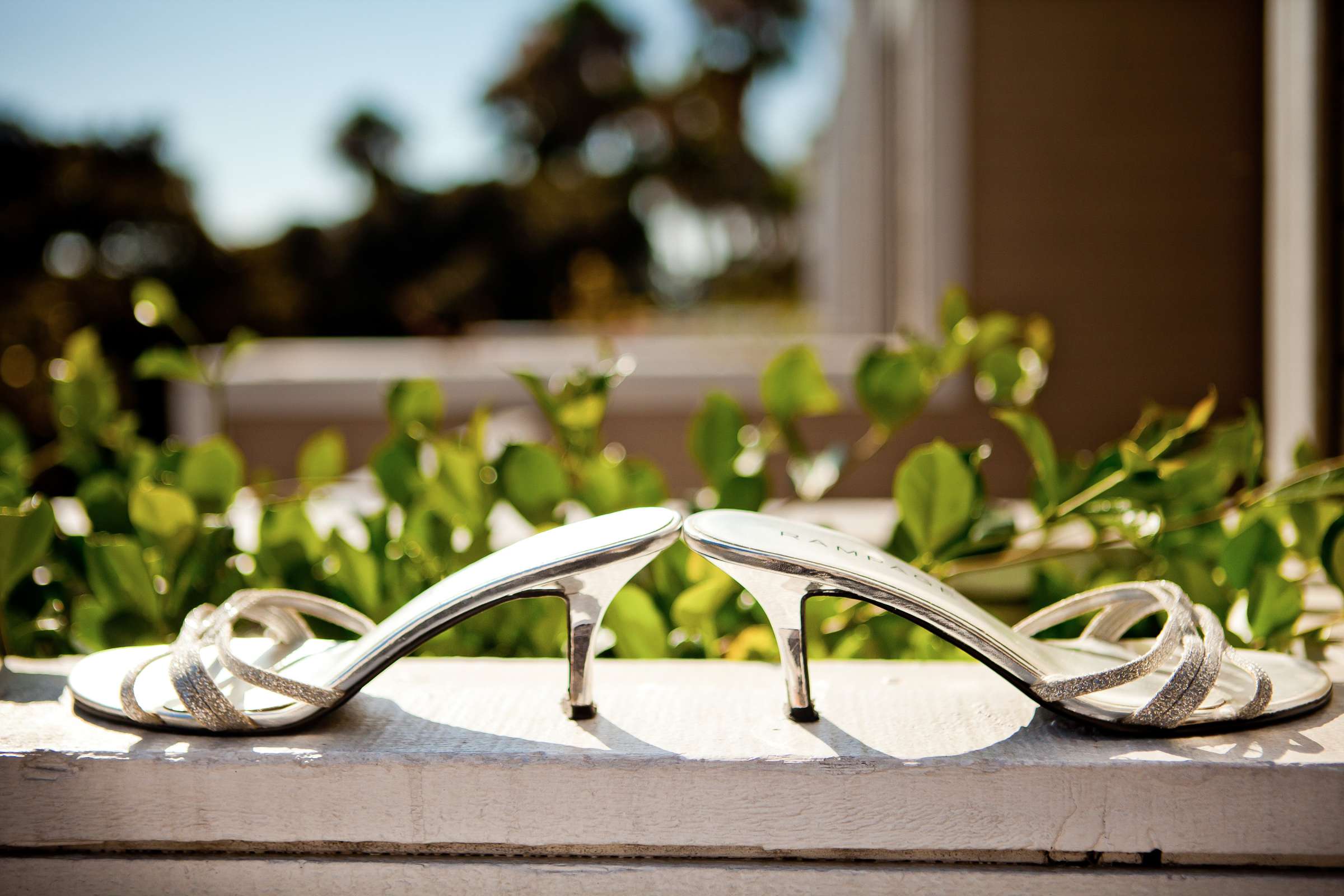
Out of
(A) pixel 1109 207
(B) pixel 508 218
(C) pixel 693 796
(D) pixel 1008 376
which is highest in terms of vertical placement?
(B) pixel 508 218

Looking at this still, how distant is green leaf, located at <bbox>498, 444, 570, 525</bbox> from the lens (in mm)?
680

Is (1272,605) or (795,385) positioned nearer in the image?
(1272,605)

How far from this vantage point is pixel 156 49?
1585 cm

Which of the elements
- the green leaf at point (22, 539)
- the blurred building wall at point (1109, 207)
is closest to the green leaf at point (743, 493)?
the green leaf at point (22, 539)

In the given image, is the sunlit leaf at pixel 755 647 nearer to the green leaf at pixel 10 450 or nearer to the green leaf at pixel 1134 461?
the green leaf at pixel 1134 461

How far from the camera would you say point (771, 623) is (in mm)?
447

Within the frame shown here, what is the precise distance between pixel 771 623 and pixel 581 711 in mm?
117

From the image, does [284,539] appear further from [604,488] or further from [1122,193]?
[1122,193]

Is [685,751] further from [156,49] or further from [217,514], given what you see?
[156,49]

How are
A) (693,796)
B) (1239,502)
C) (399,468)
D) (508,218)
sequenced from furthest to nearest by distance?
(508,218)
(399,468)
(1239,502)
(693,796)

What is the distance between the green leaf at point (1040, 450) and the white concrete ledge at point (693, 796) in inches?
8.5

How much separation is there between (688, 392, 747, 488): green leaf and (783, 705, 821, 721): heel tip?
0.28 metres

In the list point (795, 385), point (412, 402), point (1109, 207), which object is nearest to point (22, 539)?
point (412, 402)

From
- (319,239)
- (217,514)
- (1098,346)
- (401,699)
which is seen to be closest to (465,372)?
(1098,346)
